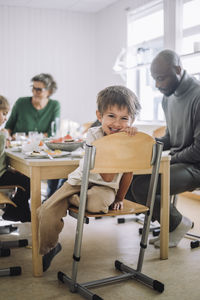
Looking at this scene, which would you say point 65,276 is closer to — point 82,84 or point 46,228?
point 46,228

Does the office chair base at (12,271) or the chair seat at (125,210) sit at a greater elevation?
the chair seat at (125,210)

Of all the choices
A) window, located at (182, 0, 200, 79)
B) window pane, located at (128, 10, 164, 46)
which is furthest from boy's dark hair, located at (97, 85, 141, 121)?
window pane, located at (128, 10, 164, 46)

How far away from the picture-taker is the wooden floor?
1.87 metres

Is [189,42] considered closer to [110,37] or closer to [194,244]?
[110,37]

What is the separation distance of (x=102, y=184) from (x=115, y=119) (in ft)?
1.04

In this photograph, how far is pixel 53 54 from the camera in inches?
228

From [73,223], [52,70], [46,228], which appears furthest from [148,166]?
[52,70]

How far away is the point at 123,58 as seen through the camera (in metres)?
5.27

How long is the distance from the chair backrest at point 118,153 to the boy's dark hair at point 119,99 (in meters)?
0.21

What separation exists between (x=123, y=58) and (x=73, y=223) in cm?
282

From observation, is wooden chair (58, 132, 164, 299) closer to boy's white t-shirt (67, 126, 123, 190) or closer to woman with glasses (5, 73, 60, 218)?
boy's white t-shirt (67, 126, 123, 190)

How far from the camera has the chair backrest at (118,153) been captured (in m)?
1.68

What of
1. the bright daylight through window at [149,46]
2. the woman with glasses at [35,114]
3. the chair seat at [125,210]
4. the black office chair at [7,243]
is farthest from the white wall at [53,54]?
the chair seat at [125,210]

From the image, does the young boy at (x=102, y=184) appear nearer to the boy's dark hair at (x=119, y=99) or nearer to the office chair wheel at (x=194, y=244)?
the boy's dark hair at (x=119, y=99)
